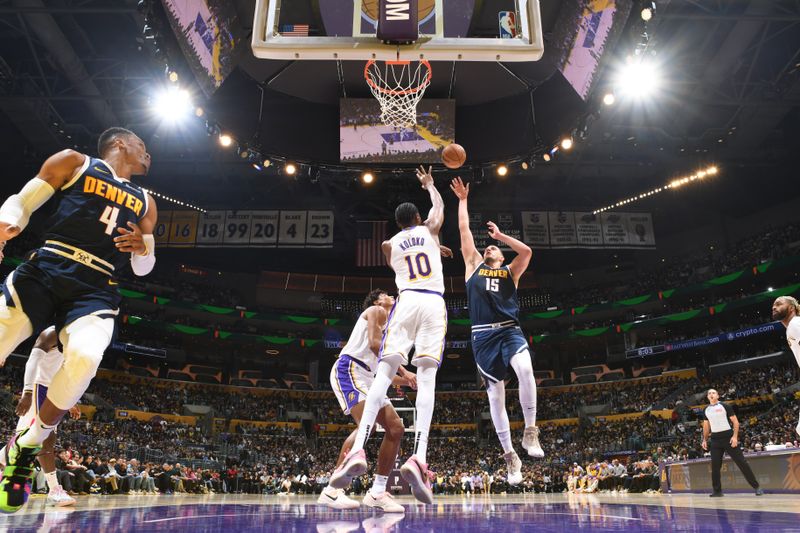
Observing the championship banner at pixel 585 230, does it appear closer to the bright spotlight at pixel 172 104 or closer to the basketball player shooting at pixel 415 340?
the bright spotlight at pixel 172 104

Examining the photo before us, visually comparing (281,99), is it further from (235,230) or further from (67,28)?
(235,230)

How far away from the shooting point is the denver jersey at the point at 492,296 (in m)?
5.81

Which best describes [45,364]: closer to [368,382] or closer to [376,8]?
[368,382]

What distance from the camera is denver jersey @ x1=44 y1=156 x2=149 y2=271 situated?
3230 millimetres

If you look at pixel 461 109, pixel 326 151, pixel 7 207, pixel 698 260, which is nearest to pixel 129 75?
pixel 326 151

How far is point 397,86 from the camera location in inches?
505

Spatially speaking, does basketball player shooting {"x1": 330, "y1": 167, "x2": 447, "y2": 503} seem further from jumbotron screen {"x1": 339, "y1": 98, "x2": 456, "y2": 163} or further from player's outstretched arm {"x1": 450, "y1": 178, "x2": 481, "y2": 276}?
jumbotron screen {"x1": 339, "y1": 98, "x2": 456, "y2": 163}

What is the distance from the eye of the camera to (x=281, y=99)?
17703mm

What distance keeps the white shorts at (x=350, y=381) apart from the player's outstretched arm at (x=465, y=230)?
1543 mm

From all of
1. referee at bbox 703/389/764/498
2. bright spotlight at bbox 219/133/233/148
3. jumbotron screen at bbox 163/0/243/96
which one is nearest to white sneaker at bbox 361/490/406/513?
referee at bbox 703/389/764/498

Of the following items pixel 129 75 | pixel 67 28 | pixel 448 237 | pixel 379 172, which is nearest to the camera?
pixel 67 28

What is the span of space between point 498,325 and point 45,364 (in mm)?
4015

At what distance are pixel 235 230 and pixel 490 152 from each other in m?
12.6

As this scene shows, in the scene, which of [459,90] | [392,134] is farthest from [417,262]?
[459,90]
